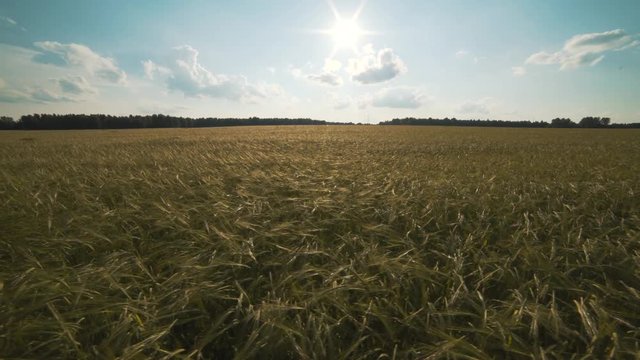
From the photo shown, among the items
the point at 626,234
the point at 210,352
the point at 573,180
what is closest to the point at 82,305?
the point at 210,352

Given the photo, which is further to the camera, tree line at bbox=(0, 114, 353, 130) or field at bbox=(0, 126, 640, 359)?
tree line at bbox=(0, 114, 353, 130)

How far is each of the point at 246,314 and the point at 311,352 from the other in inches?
18.8

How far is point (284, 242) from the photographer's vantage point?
2629 millimetres

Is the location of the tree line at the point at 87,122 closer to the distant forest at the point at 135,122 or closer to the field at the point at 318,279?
the distant forest at the point at 135,122

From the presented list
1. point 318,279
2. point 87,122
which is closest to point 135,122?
point 87,122

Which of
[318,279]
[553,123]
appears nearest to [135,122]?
[318,279]

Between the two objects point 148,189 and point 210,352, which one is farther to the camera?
point 148,189

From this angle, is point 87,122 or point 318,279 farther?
point 87,122

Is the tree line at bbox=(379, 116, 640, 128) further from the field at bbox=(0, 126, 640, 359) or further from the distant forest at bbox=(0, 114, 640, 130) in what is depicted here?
the field at bbox=(0, 126, 640, 359)

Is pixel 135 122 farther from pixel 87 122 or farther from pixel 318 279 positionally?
pixel 318 279

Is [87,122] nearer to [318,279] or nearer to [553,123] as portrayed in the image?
[318,279]

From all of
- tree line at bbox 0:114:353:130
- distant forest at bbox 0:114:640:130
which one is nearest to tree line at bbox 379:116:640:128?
distant forest at bbox 0:114:640:130

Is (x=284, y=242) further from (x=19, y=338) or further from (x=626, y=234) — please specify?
(x=626, y=234)

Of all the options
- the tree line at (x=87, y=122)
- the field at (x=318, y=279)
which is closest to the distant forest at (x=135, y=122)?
the tree line at (x=87, y=122)
